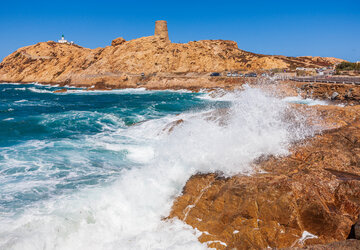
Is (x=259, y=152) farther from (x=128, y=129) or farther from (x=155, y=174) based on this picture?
(x=128, y=129)

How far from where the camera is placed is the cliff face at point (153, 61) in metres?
66.7

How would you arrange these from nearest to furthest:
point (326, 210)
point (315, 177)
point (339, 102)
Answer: point (326, 210), point (315, 177), point (339, 102)

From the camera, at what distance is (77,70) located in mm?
77438

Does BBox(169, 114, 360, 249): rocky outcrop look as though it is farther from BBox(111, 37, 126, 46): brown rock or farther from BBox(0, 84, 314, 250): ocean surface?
BBox(111, 37, 126, 46): brown rock

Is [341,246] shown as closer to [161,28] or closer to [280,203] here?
[280,203]

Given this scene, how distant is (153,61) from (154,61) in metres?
0.28

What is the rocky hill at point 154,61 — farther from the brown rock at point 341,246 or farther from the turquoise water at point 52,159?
the brown rock at point 341,246

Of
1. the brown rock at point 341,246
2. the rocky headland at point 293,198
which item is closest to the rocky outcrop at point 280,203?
the rocky headland at point 293,198

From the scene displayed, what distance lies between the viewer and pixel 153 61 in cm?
7025

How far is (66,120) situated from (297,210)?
20.0 meters

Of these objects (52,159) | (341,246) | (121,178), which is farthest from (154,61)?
(341,246)

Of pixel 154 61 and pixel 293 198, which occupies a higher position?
pixel 154 61

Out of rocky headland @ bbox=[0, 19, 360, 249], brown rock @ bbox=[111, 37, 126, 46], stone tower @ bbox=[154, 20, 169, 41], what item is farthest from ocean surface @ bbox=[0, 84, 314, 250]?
stone tower @ bbox=[154, 20, 169, 41]

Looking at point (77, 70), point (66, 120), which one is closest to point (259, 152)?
point (66, 120)
